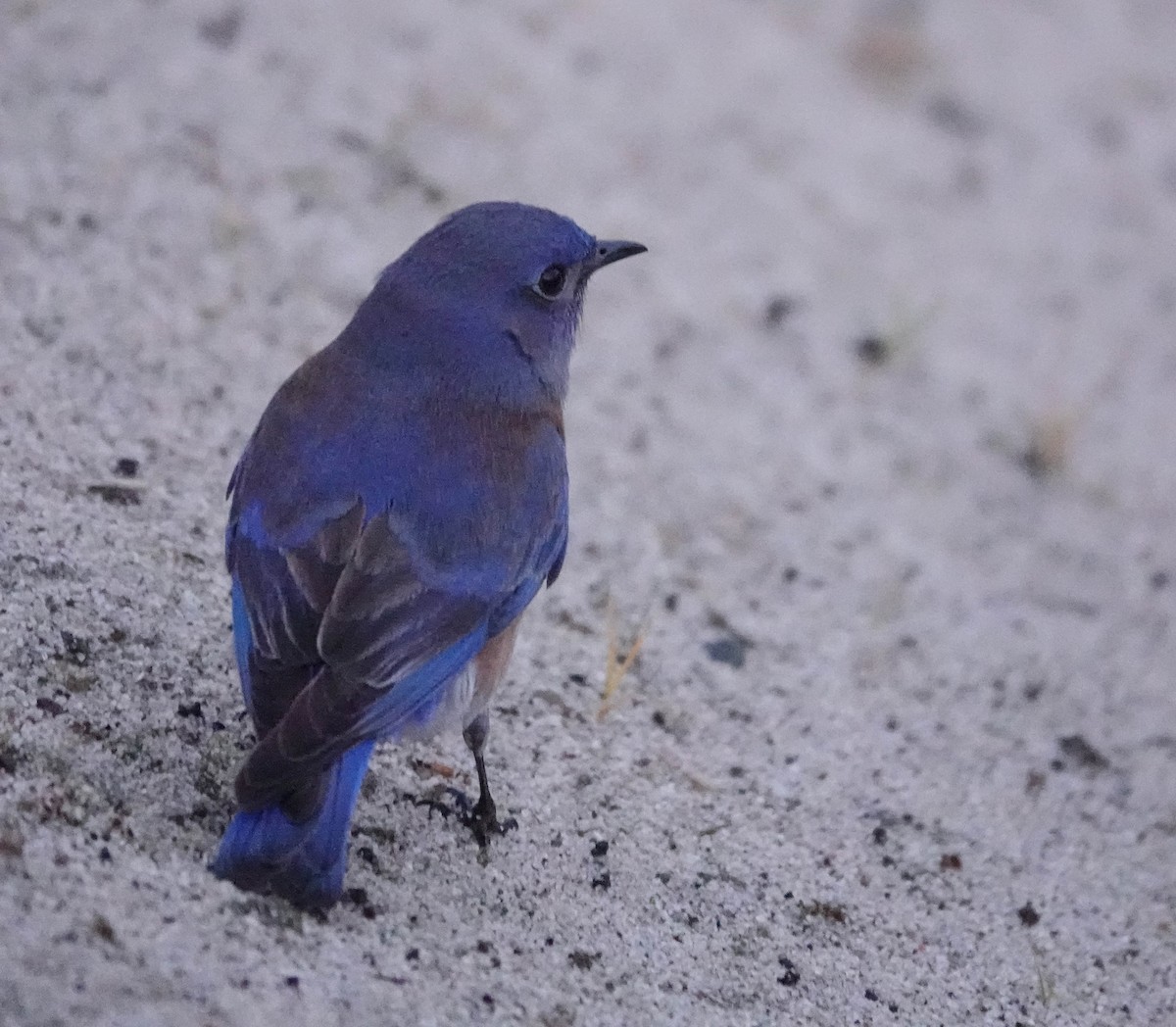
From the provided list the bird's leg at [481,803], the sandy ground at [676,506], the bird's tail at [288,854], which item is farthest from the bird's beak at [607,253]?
the bird's tail at [288,854]

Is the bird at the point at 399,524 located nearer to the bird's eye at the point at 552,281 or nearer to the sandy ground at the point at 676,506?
the bird's eye at the point at 552,281

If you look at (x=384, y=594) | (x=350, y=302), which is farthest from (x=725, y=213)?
(x=384, y=594)

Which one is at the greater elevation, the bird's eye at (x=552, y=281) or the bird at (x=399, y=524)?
the bird's eye at (x=552, y=281)

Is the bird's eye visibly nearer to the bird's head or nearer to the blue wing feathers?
the bird's head

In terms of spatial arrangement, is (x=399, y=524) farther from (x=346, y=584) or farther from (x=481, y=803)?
(x=481, y=803)

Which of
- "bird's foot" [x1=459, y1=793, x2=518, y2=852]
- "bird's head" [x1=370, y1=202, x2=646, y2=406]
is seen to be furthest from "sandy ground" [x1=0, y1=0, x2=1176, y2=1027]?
"bird's head" [x1=370, y1=202, x2=646, y2=406]

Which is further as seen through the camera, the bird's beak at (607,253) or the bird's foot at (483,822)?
the bird's beak at (607,253)

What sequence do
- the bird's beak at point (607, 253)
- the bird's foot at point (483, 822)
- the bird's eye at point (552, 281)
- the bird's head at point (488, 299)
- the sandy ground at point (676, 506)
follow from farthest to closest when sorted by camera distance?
the bird's beak at point (607, 253) < the bird's eye at point (552, 281) < the bird's head at point (488, 299) < the bird's foot at point (483, 822) < the sandy ground at point (676, 506)
